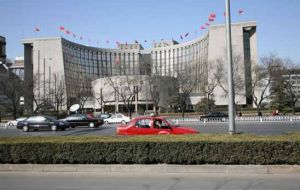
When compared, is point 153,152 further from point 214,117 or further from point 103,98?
point 103,98

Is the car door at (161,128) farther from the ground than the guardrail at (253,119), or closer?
A: farther from the ground

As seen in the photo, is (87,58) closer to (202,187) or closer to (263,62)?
(263,62)

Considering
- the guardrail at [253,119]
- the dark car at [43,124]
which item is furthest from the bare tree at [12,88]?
the guardrail at [253,119]

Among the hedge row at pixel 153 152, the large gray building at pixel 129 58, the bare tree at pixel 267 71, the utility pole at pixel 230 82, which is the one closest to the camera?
the hedge row at pixel 153 152

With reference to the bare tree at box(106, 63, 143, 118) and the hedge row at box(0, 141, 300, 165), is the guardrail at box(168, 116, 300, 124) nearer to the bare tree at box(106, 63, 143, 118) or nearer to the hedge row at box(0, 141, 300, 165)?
the bare tree at box(106, 63, 143, 118)

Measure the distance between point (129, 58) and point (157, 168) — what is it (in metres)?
162

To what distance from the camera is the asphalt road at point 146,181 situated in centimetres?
874

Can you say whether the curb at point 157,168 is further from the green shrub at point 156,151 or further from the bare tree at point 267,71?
the bare tree at point 267,71

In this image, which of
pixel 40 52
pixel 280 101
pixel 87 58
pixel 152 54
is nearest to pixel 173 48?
pixel 152 54

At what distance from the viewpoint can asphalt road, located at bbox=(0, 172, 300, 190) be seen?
8742mm

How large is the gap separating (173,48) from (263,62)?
9934cm

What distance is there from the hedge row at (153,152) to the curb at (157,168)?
0.23 meters

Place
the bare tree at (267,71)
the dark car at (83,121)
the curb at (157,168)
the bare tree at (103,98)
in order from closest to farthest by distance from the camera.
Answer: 1. the curb at (157,168)
2. the dark car at (83,121)
3. the bare tree at (267,71)
4. the bare tree at (103,98)

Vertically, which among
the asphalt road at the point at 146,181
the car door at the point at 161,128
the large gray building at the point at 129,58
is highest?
the large gray building at the point at 129,58
